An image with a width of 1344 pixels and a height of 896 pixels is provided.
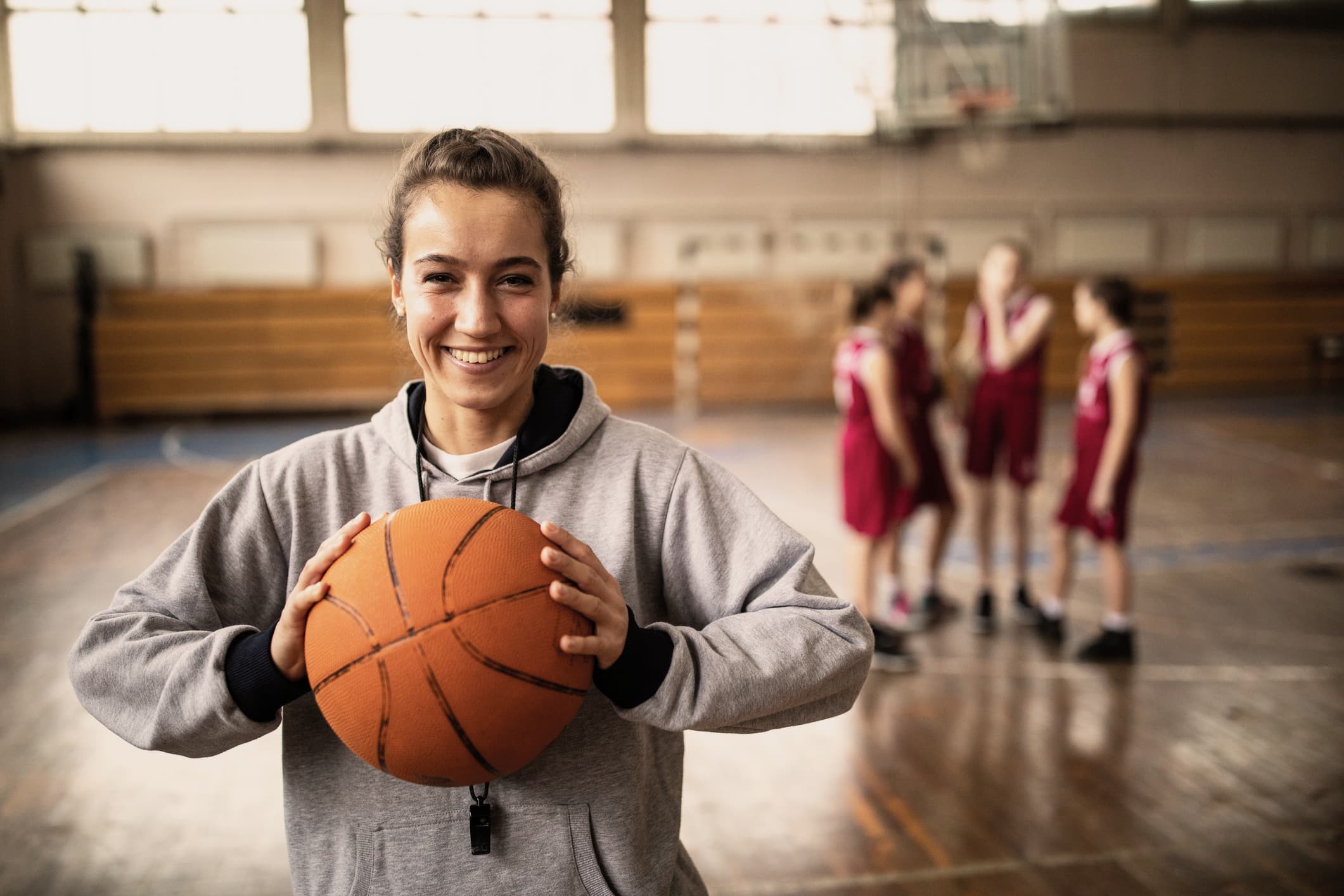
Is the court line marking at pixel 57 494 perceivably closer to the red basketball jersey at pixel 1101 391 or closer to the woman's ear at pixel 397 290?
the red basketball jersey at pixel 1101 391

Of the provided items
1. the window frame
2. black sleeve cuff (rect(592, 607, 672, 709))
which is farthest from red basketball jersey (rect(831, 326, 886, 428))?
the window frame

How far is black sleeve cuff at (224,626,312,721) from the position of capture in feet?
3.97

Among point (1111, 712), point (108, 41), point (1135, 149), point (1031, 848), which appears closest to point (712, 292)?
point (1135, 149)

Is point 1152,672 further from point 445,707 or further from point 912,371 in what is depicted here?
point 445,707

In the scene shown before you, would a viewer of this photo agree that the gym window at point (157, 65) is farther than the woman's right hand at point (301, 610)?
Yes

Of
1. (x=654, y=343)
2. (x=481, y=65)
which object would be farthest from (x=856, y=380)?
(x=481, y=65)

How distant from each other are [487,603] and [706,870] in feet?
6.63

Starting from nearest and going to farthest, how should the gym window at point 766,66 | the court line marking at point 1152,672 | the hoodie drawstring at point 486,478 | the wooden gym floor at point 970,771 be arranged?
the hoodie drawstring at point 486,478, the wooden gym floor at point 970,771, the court line marking at point 1152,672, the gym window at point 766,66

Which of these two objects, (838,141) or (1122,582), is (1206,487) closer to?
(1122,582)

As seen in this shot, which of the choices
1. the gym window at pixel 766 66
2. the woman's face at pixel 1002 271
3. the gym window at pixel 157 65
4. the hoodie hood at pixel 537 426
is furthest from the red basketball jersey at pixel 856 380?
the gym window at pixel 157 65

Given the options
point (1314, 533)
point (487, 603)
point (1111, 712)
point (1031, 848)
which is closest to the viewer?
point (487, 603)

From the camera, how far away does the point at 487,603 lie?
120 centimetres

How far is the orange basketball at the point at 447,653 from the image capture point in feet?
3.89

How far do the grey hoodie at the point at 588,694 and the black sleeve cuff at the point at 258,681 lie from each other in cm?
2
